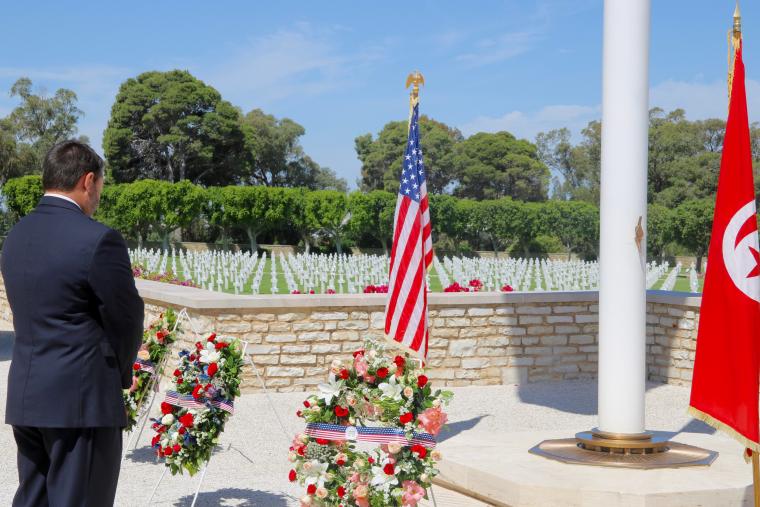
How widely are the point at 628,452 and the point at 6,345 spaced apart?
11.6 m

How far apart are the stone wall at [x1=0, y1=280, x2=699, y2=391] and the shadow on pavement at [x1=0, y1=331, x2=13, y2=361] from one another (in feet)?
10.6

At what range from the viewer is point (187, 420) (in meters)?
4.96

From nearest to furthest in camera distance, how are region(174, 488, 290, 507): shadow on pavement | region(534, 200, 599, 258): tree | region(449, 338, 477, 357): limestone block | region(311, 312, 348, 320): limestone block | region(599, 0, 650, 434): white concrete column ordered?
region(599, 0, 650, 434): white concrete column
region(174, 488, 290, 507): shadow on pavement
region(311, 312, 348, 320): limestone block
region(449, 338, 477, 357): limestone block
region(534, 200, 599, 258): tree

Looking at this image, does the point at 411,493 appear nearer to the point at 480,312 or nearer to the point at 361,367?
the point at 361,367

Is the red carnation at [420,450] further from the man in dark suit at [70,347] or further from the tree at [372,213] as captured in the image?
the tree at [372,213]

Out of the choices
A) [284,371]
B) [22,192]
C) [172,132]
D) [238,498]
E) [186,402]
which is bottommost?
[238,498]

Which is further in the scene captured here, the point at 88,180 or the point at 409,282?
the point at 409,282

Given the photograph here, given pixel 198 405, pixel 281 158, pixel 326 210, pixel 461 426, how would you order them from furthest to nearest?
pixel 281 158 → pixel 326 210 → pixel 461 426 → pixel 198 405

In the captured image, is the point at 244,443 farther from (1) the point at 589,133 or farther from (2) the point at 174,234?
(1) the point at 589,133

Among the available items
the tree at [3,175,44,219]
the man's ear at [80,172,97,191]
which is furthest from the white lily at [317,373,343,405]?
the tree at [3,175,44,219]

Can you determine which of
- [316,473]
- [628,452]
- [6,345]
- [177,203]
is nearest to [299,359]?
[628,452]

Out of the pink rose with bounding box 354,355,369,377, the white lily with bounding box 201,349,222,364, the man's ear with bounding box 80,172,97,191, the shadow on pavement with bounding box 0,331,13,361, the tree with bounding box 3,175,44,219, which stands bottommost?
the shadow on pavement with bounding box 0,331,13,361

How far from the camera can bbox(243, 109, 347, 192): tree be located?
210ft

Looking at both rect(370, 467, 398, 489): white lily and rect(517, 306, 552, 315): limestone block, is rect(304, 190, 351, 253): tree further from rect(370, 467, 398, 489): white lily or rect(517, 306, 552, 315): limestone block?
rect(370, 467, 398, 489): white lily
